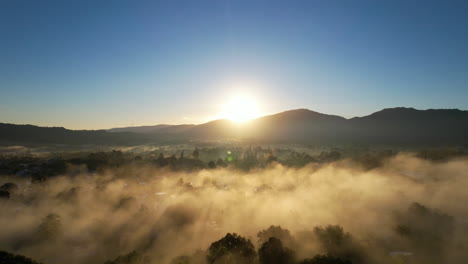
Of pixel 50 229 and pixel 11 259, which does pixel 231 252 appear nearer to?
pixel 11 259

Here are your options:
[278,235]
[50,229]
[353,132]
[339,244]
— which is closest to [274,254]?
[278,235]

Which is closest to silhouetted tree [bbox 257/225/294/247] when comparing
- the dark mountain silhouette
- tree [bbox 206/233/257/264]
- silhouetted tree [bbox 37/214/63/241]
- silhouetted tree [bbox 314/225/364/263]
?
silhouetted tree [bbox 314/225/364/263]

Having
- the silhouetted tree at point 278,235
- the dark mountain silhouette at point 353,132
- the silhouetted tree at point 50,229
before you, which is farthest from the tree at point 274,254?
the dark mountain silhouette at point 353,132

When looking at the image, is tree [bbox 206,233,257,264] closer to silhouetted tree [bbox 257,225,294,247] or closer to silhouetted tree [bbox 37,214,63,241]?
silhouetted tree [bbox 257,225,294,247]

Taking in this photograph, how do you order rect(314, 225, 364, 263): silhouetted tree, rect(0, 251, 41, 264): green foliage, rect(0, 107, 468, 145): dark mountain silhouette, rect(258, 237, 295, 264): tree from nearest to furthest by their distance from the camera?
rect(0, 251, 41, 264): green foliage < rect(258, 237, 295, 264): tree < rect(314, 225, 364, 263): silhouetted tree < rect(0, 107, 468, 145): dark mountain silhouette

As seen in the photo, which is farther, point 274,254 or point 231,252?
point 274,254

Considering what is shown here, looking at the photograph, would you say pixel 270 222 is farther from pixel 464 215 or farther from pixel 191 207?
pixel 464 215

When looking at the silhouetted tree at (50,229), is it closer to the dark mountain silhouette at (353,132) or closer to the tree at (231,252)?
the tree at (231,252)

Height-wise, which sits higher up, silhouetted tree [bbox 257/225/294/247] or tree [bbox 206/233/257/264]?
tree [bbox 206/233/257/264]
